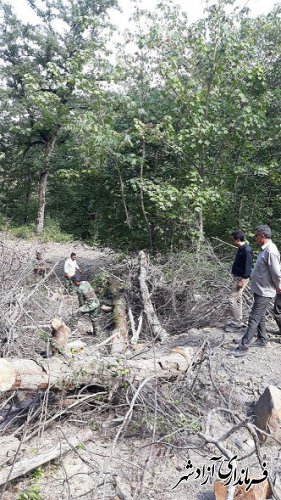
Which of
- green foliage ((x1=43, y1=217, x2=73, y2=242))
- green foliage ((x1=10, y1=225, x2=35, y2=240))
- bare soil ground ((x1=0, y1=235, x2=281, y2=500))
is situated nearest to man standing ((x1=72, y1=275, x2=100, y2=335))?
bare soil ground ((x1=0, y1=235, x2=281, y2=500))

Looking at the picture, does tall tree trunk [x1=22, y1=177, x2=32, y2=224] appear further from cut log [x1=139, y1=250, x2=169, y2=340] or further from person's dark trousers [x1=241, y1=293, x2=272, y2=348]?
person's dark trousers [x1=241, y1=293, x2=272, y2=348]

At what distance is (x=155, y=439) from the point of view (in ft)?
12.7

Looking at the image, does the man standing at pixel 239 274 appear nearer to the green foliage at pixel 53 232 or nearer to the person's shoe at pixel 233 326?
the person's shoe at pixel 233 326

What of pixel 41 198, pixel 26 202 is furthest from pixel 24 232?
pixel 26 202

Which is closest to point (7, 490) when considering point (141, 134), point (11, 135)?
point (141, 134)

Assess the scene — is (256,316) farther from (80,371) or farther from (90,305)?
(90,305)

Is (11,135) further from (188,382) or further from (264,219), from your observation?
(188,382)

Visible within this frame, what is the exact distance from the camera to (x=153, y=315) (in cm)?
731

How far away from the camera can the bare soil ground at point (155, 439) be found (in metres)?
3.28

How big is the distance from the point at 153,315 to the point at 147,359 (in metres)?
2.76

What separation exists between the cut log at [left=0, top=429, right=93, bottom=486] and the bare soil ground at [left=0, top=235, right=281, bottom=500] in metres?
0.08

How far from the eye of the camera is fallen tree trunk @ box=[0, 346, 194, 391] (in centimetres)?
380

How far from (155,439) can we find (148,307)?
369 centimetres

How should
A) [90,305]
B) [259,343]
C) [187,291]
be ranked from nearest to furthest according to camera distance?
[259,343]
[90,305]
[187,291]
